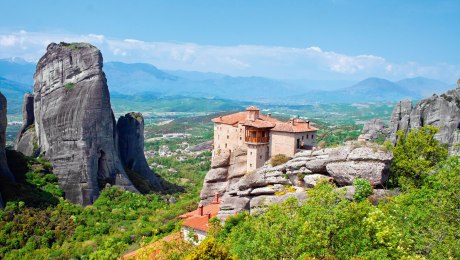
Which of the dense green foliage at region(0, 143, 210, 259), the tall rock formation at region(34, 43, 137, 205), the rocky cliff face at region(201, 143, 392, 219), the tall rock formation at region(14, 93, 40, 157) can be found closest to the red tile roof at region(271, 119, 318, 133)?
the rocky cliff face at region(201, 143, 392, 219)

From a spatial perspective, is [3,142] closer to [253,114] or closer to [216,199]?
[216,199]

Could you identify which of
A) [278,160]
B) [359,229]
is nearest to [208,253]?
[359,229]

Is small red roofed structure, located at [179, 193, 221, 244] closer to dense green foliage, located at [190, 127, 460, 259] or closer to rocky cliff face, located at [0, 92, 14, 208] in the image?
dense green foliage, located at [190, 127, 460, 259]

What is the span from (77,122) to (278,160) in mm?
31986

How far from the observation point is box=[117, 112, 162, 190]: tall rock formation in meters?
71.6

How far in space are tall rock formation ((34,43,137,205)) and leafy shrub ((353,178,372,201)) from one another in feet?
124

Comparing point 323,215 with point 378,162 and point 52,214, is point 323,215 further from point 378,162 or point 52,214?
point 52,214

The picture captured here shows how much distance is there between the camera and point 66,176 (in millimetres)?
56531

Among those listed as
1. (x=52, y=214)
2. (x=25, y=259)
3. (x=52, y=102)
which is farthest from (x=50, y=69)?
(x=25, y=259)

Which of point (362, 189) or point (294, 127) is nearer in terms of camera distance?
point (362, 189)

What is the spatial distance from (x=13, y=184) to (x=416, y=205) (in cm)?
4349

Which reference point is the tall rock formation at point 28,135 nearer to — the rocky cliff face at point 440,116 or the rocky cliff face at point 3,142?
the rocky cliff face at point 3,142

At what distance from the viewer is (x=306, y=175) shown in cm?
3127

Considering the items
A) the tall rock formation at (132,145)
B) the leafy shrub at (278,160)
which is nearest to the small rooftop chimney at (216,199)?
the leafy shrub at (278,160)
